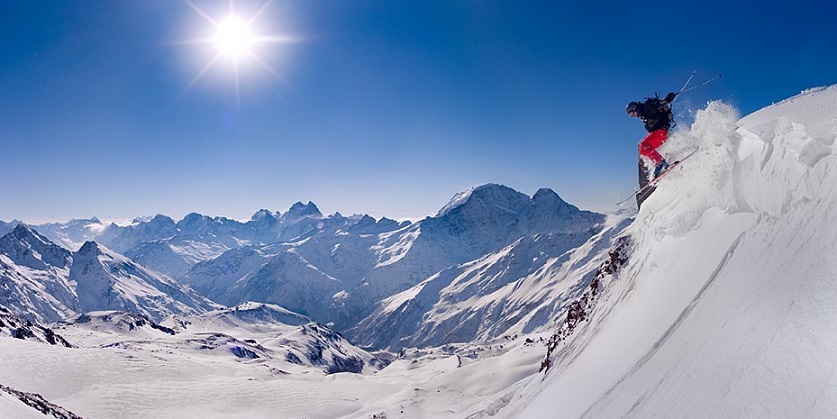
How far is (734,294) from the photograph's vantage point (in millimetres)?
6723

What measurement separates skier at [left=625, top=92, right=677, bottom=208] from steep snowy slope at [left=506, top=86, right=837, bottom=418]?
4426 mm

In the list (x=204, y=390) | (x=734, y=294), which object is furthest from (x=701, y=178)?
(x=204, y=390)

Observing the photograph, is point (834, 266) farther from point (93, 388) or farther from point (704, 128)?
point (93, 388)

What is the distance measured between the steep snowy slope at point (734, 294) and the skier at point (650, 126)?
4.43 m

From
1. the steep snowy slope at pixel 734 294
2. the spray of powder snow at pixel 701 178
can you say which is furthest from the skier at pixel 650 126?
the steep snowy slope at pixel 734 294

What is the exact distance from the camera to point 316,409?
59594 mm

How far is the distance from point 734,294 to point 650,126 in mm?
12921

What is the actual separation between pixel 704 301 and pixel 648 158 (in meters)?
10.5

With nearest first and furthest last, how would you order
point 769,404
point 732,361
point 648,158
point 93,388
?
point 769,404, point 732,361, point 648,158, point 93,388

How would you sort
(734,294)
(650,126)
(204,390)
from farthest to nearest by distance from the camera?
(204,390) < (650,126) < (734,294)

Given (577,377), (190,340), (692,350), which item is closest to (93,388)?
(577,377)

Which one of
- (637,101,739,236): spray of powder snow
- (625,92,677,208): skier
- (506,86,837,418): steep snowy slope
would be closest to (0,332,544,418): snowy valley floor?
(625,92,677,208): skier

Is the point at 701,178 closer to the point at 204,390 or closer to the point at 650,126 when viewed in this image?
the point at 650,126

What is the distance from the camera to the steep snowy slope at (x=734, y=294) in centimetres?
484
